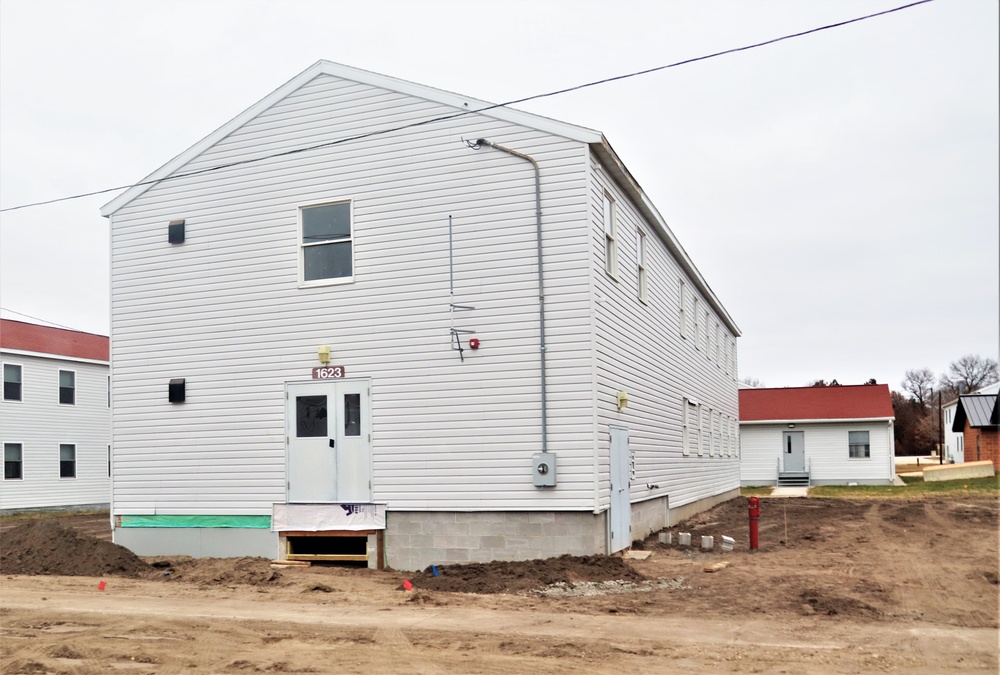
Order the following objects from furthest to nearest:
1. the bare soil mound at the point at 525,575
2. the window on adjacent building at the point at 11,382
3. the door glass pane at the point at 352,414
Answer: the window on adjacent building at the point at 11,382, the door glass pane at the point at 352,414, the bare soil mound at the point at 525,575

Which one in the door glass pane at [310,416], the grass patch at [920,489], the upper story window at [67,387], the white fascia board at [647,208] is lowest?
the grass patch at [920,489]

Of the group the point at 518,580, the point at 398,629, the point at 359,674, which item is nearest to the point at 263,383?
the point at 518,580

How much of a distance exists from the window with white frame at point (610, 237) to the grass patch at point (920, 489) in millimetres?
21469

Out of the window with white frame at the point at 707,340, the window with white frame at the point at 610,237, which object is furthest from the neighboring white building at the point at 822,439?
the window with white frame at the point at 610,237

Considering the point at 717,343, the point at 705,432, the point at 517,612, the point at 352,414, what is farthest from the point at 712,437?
the point at 517,612

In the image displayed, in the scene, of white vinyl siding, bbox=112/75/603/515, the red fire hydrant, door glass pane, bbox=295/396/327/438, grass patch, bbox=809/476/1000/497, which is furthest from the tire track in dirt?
grass patch, bbox=809/476/1000/497

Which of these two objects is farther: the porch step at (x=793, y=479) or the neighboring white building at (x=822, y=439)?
the porch step at (x=793, y=479)

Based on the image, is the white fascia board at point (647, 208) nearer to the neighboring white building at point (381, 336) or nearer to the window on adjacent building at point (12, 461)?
the neighboring white building at point (381, 336)

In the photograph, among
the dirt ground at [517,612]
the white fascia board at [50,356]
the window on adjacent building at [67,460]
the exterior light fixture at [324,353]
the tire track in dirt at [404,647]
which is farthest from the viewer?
A: the window on adjacent building at [67,460]

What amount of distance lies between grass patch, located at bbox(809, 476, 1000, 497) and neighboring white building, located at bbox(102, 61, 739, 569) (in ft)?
64.1

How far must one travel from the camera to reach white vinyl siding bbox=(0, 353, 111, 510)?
107ft

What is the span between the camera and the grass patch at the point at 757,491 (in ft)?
124

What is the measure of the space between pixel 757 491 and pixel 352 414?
93.5 ft

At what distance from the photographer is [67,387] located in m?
35.0
